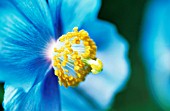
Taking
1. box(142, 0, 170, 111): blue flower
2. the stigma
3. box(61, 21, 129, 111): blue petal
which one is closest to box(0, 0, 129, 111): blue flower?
the stigma

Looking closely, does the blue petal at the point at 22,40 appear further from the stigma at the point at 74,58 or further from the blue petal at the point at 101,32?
the blue petal at the point at 101,32

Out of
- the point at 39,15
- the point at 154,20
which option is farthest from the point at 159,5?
the point at 39,15

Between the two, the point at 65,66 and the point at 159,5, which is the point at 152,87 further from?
the point at 65,66

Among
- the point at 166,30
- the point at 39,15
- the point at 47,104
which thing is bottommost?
the point at 47,104

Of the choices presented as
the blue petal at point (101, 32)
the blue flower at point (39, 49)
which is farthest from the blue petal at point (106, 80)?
the blue flower at point (39, 49)

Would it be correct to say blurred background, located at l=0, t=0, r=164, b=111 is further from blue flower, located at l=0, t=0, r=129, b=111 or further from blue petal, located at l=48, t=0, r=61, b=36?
blue petal, located at l=48, t=0, r=61, b=36

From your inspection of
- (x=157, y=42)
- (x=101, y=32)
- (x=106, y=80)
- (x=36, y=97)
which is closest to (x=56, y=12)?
(x=36, y=97)
